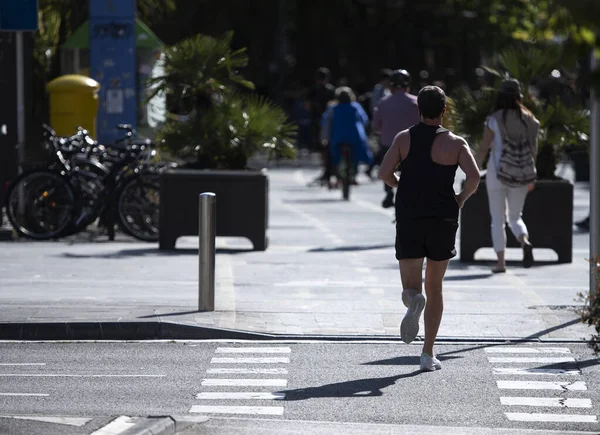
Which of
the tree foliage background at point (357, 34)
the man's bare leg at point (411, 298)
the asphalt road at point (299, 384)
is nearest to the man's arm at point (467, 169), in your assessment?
the man's bare leg at point (411, 298)

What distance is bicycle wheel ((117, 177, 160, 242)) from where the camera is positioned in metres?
15.7

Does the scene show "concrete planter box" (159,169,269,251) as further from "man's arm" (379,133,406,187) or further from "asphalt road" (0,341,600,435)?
"man's arm" (379,133,406,187)

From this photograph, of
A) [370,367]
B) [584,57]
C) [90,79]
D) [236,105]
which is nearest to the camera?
[584,57]

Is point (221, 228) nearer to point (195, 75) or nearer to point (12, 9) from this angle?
point (195, 75)

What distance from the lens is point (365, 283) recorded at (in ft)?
40.9

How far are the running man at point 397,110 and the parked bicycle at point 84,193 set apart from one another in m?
2.71

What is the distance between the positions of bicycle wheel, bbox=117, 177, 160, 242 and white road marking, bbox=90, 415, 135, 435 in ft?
30.3

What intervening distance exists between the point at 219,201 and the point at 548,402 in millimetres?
7886

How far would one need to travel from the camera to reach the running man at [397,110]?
54.5 ft

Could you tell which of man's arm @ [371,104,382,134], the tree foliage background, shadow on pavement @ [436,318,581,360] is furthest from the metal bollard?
the tree foliage background

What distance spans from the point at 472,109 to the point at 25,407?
8176 mm

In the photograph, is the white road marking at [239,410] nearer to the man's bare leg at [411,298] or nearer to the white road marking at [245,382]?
the white road marking at [245,382]

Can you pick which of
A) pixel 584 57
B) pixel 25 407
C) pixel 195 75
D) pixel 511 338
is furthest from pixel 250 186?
pixel 584 57

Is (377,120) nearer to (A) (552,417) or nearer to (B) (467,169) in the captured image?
(B) (467,169)
